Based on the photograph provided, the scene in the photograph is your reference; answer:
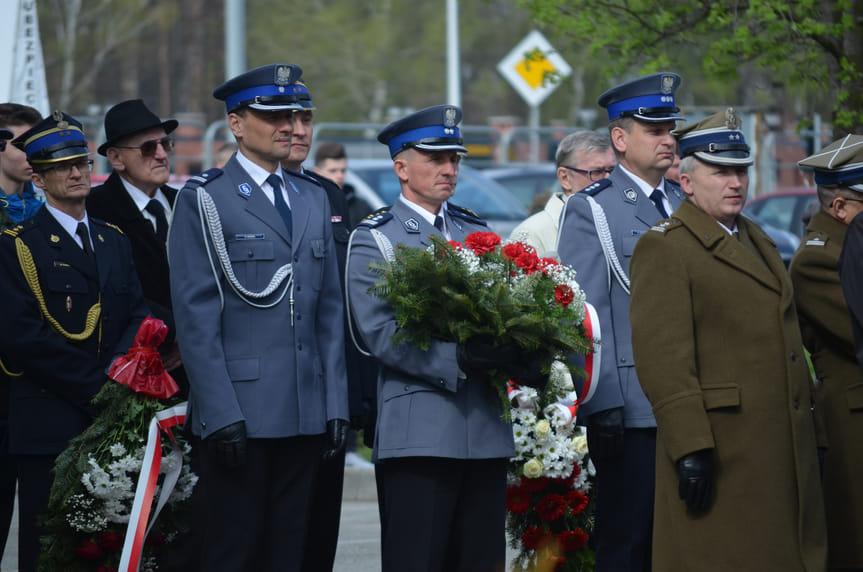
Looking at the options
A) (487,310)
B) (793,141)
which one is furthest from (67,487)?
(793,141)

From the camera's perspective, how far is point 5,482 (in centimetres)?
622

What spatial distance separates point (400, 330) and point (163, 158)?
204 cm

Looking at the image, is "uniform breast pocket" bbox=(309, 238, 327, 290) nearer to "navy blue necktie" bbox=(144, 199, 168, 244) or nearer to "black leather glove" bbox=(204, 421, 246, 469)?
"black leather glove" bbox=(204, 421, 246, 469)

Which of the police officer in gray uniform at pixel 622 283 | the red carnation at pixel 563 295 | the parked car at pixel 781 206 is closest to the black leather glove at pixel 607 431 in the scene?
the police officer in gray uniform at pixel 622 283

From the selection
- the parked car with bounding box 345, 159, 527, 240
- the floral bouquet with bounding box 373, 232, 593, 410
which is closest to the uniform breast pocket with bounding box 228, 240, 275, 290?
the floral bouquet with bounding box 373, 232, 593, 410

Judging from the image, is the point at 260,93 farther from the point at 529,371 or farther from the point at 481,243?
the point at 529,371

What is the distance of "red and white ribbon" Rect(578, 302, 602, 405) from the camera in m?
5.25

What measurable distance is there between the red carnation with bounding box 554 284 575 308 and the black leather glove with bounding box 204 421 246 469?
1.23 m

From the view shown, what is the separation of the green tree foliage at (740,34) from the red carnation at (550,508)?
10.4 ft

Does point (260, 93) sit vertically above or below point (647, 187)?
above

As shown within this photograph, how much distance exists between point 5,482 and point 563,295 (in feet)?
9.26

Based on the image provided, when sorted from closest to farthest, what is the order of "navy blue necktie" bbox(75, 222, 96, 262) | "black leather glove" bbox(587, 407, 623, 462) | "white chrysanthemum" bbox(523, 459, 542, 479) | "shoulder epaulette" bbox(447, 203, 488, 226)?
"black leather glove" bbox(587, 407, 623, 462), "shoulder epaulette" bbox(447, 203, 488, 226), "navy blue necktie" bbox(75, 222, 96, 262), "white chrysanthemum" bbox(523, 459, 542, 479)

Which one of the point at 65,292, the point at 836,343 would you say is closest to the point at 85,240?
the point at 65,292

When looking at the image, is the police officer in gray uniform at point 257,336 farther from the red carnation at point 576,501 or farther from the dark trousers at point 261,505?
the red carnation at point 576,501
